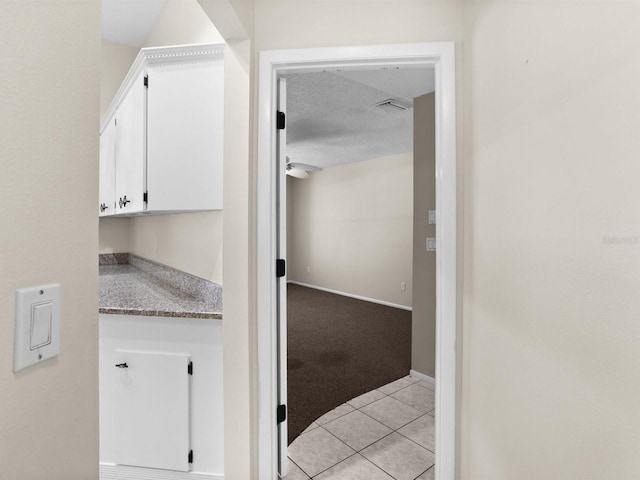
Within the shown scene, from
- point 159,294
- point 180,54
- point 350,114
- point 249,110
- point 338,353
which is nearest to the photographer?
point 249,110

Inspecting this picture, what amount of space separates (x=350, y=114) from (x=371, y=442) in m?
3.14

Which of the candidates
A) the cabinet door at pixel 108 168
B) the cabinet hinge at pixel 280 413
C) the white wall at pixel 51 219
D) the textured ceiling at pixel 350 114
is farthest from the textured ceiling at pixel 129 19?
the cabinet hinge at pixel 280 413

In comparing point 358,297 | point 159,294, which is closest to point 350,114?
point 159,294

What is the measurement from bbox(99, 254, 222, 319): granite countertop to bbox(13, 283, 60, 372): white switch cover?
39.6 inches

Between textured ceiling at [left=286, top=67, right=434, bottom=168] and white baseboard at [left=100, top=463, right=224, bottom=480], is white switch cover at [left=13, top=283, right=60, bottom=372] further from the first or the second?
textured ceiling at [left=286, top=67, right=434, bottom=168]

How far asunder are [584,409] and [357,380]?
7.16 ft

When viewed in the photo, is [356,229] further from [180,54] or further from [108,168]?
[180,54]

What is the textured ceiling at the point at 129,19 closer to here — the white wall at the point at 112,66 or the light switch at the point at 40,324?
the white wall at the point at 112,66

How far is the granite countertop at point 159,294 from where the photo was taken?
152 centimetres

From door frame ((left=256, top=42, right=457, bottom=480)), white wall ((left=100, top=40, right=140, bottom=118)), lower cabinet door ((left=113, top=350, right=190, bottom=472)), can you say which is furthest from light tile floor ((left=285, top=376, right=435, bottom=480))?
white wall ((left=100, top=40, right=140, bottom=118))

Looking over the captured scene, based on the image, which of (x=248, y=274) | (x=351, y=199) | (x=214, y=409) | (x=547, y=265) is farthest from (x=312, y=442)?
(x=351, y=199)

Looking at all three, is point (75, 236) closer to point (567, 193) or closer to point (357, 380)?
point (567, 193)

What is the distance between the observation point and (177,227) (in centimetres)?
219

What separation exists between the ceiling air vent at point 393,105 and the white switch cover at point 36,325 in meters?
3.20
